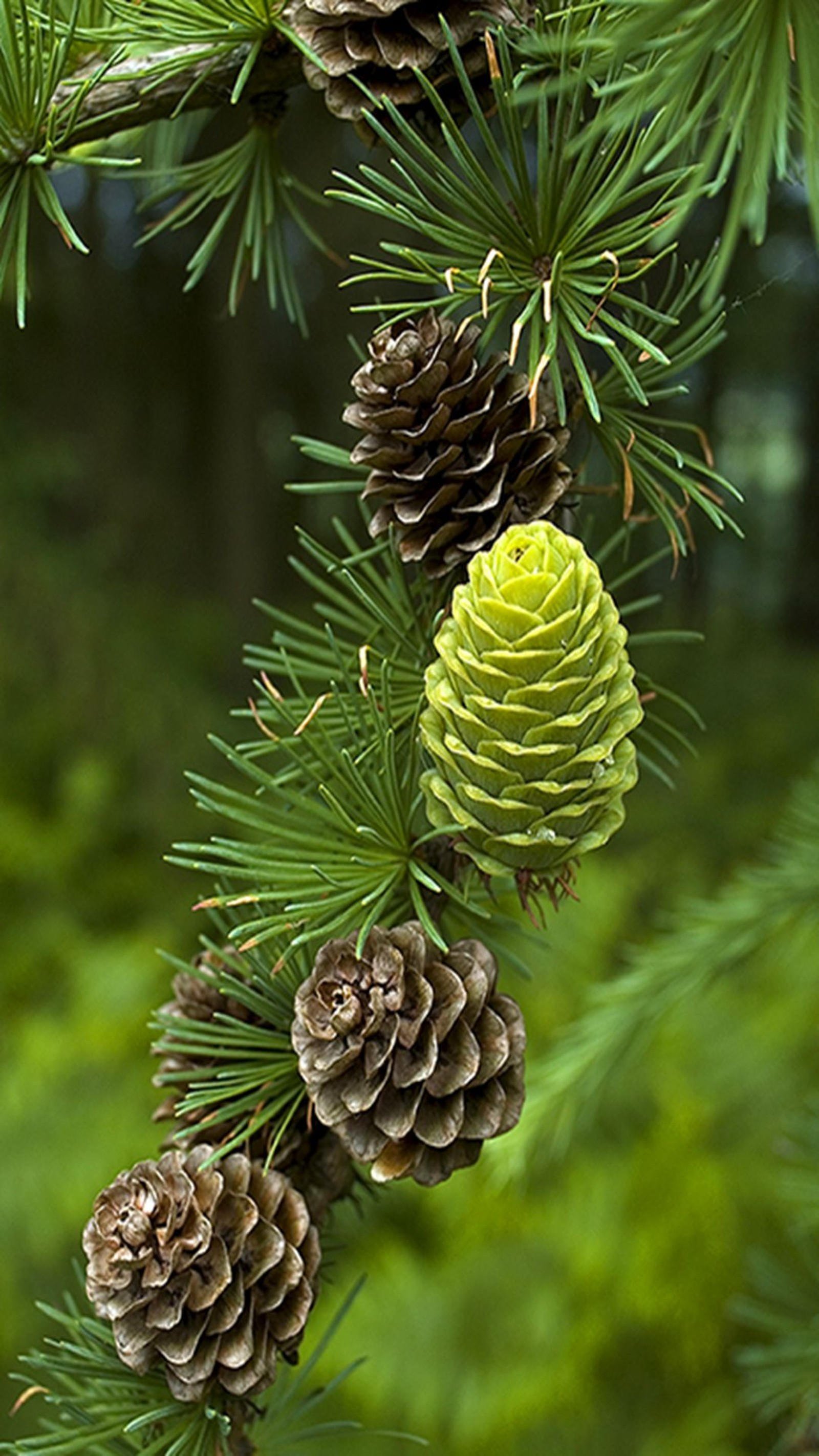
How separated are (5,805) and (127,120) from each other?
2559 mm

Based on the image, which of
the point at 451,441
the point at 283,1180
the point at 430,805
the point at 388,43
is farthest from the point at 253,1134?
the point at 388,43

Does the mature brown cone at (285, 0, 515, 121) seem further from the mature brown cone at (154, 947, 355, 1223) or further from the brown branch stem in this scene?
the mature brown cone at (154, 947, 355, 1223)

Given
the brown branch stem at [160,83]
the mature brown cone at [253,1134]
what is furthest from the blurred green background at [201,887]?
the brown branch stem at [160,83]

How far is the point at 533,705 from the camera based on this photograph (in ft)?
1.08

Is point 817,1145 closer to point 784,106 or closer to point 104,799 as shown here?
point 784,106

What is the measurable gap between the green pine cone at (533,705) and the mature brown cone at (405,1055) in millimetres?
44

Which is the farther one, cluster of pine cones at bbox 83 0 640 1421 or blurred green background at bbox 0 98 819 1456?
blurred green background at bbox 0 98 819 1456

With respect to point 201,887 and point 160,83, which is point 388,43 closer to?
point 160,83

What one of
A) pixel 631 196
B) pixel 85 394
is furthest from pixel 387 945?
pixel 85 394

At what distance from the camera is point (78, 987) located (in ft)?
7.30

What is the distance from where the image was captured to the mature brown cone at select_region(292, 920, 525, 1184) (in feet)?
1.16

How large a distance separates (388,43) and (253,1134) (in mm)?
351

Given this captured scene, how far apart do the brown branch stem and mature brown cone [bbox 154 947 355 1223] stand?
285 mm

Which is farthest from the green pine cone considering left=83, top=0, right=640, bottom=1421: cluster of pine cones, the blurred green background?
the blurred green background
